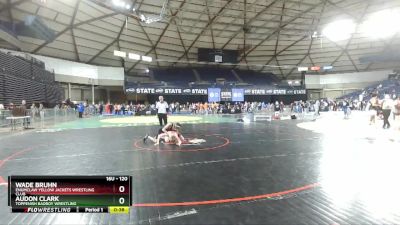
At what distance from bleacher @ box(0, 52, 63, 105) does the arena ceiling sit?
550cm

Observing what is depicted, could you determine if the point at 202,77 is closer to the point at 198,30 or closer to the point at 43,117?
the point at 198,30

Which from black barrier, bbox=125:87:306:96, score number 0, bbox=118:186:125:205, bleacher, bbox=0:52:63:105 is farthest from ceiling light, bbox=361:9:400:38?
bleacher, bbox=0:52:63:105

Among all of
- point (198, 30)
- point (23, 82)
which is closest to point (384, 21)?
point (198, 30)

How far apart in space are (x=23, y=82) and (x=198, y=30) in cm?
2198

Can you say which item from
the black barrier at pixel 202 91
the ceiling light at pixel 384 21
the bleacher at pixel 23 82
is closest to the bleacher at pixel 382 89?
the black barrier at pixel 202 91

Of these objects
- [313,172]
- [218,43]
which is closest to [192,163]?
[313,172]

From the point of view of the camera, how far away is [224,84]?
43.1 m

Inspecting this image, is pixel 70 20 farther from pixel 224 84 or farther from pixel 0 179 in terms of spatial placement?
pixel 0 179

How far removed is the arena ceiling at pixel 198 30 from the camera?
27828 millimetres

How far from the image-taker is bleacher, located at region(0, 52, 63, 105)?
1915 cm

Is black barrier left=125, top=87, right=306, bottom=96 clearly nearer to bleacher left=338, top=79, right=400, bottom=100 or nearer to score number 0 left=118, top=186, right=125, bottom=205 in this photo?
bleacher left=338, top=79, right=400, bottom=100

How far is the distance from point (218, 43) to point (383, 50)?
86.7 ft
